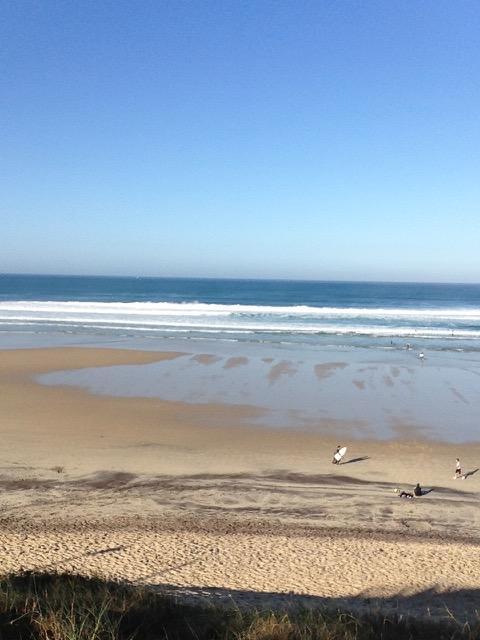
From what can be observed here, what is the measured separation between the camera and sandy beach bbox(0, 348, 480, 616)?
802cm

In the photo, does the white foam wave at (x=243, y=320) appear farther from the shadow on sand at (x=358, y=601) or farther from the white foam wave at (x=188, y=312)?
the shadow on sand at (x=358, y=601)

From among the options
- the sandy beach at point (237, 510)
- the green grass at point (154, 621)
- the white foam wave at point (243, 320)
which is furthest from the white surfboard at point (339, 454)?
the white foam wave at point (243, 320)

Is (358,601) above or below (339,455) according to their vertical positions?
below

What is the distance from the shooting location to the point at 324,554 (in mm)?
8742

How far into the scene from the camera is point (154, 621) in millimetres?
5406

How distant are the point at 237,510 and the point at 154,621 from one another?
16.7 feet

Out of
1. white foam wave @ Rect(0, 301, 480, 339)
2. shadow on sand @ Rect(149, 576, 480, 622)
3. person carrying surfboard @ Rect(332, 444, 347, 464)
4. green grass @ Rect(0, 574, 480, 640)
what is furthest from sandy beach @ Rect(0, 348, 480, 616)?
white foam wave @ Rect(0, 301, 480, 339)

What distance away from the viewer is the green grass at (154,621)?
4.96 m

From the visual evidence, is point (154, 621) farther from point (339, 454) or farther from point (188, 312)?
point (188, 312)

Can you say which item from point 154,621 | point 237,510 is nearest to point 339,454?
point 237,510

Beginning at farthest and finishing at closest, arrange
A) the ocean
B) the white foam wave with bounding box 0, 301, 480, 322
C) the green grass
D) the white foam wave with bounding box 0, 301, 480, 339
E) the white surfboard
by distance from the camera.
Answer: the white foam wave with bounding box 0, 301, 480, 322, the white foam wave with bounding box 0, 301, 480, 339, the ocean, the white surfboard, the green grass

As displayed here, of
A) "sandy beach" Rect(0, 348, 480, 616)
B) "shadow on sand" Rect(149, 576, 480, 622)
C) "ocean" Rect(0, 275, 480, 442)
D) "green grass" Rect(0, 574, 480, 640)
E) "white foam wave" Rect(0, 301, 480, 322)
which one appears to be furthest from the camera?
"white foam wave" Rect(0, 301, 480, 322)

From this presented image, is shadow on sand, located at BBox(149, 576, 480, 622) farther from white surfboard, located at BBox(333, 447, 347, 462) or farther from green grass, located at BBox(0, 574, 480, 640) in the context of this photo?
white surfboard, located at BBox(333, 447, 347, 462)

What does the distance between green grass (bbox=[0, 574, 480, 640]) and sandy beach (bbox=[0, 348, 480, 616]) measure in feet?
4.92
